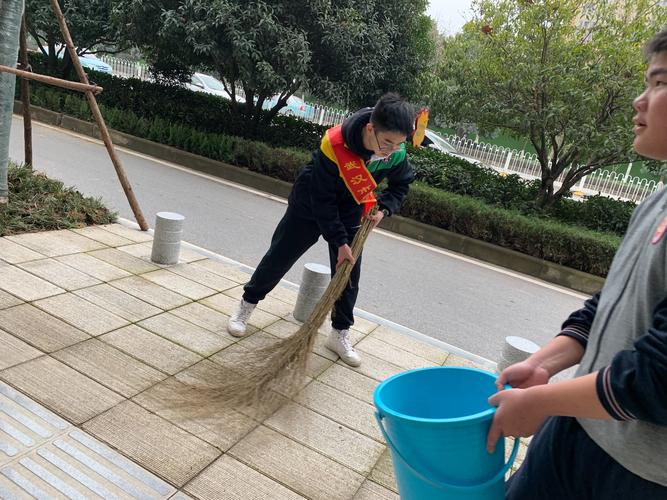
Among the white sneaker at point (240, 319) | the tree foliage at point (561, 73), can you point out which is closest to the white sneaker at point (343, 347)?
the white sneaker at point (240, 319)

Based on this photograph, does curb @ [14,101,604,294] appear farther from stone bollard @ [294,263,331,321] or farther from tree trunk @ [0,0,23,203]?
tree trunk @ [0,0,23,203]

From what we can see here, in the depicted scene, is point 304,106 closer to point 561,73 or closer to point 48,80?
point 561,73

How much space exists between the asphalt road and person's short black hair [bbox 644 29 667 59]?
320 cm

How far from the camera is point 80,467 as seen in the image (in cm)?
191

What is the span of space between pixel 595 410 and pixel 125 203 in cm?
591

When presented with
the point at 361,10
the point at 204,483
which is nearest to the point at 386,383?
the point at 204,483

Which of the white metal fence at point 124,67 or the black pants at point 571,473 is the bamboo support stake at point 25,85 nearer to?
the black pants at point 571,473

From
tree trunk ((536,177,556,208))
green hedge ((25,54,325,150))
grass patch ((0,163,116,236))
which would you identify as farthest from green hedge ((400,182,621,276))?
grass patch ((0,163,116,236))

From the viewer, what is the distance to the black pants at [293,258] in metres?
2.97

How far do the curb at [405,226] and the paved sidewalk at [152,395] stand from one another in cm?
389

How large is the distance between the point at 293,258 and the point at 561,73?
19.9ft

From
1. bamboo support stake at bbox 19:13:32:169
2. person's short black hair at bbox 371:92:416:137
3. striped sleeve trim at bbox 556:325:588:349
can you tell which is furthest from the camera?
bamboo support stake at bbox 19:13:32:169

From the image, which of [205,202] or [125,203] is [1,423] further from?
[205,202]

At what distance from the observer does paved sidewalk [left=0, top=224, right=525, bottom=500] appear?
6.39ft
